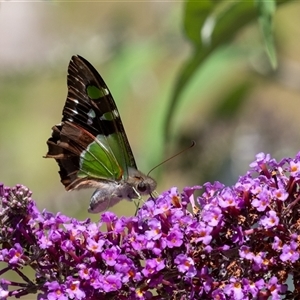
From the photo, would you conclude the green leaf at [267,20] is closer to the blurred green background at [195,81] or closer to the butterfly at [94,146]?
the blurred green background at [195,81]

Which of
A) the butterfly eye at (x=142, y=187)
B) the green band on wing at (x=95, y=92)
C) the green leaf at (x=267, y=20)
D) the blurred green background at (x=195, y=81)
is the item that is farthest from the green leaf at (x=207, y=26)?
the butterfly eye at (x=142, y=187)

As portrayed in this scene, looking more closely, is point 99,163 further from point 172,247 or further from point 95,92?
point 172,247

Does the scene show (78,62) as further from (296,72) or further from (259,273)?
(296,72)

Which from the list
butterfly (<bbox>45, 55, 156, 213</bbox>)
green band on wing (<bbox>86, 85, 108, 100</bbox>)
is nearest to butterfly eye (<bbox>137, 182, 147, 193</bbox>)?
butterfly (<bbox>45, 55, 156, 213</bbox>)

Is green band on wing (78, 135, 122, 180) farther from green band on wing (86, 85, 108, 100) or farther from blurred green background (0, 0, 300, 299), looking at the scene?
blurred green background (0, 0, 300, 299)

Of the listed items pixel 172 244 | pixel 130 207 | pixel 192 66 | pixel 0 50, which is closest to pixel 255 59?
pixel 192 66

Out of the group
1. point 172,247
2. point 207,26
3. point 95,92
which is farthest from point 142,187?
point 207,26
